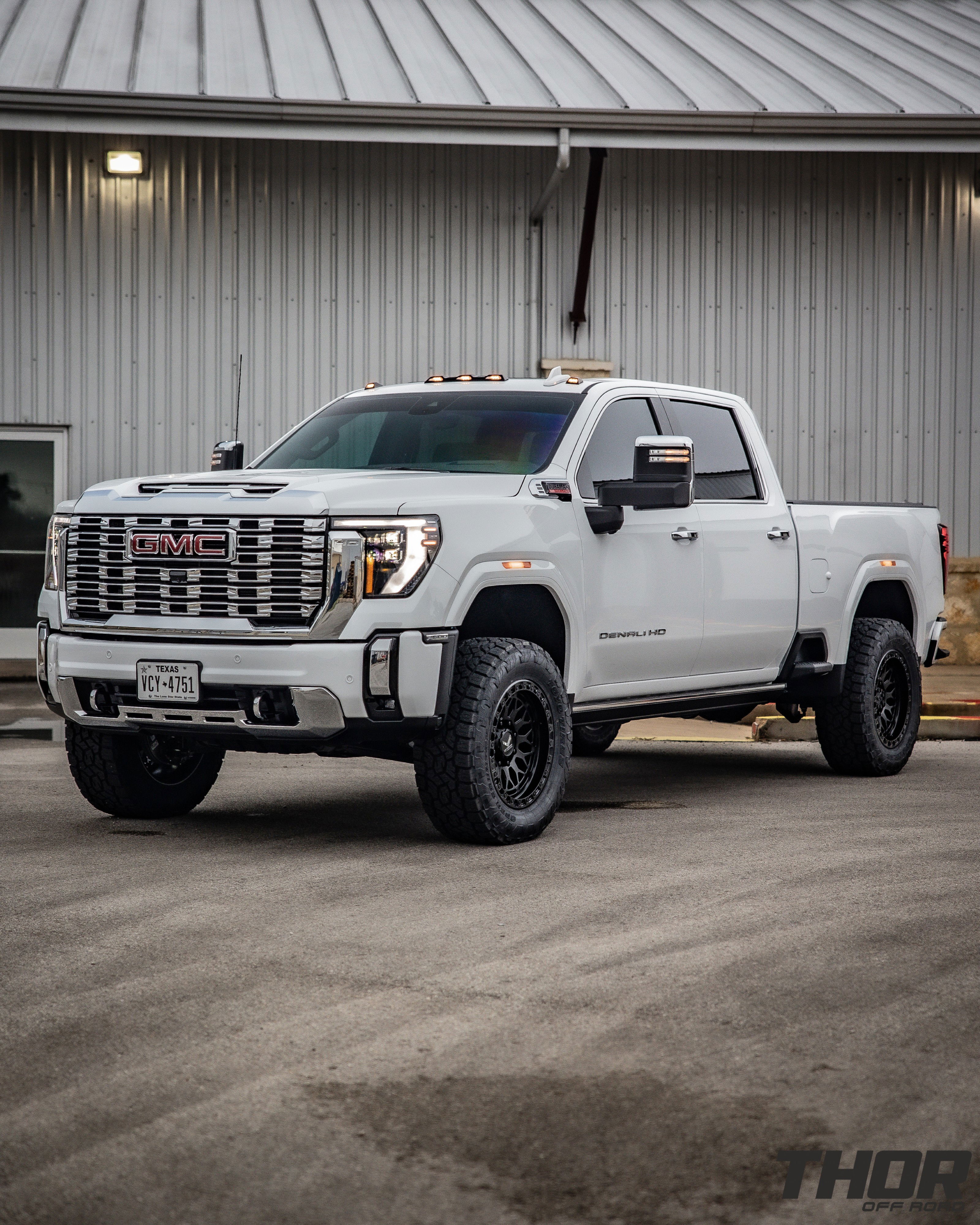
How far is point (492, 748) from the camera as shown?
22.4ft

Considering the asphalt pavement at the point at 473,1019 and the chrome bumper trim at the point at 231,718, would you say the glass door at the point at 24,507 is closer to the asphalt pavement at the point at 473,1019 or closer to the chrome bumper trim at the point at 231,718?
the asphalt pavement at the point at 473,1019

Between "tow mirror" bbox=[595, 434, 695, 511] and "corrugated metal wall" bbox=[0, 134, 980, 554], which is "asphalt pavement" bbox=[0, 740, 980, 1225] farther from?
"corrugated metal wall" bbox=[0, 134, 980, 554]

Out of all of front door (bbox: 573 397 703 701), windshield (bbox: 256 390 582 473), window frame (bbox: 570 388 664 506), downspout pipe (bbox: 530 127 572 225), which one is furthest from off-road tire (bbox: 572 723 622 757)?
downspout pipe (bbox: 530 127 572 225)

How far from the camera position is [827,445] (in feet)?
57.6

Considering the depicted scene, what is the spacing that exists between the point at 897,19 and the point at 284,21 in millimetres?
8196

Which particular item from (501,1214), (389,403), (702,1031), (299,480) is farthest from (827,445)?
(501,1214)

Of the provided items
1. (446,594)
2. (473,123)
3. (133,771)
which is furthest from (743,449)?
(473,123)

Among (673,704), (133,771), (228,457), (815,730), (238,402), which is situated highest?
(238,402)

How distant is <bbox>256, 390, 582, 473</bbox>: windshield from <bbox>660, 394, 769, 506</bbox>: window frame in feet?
2.41

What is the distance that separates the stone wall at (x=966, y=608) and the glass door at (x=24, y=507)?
972 cm

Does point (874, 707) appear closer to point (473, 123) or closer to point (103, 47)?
point (473, 123)

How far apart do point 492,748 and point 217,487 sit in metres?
1.63

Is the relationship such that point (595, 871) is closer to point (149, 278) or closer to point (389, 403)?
point (389, 403)

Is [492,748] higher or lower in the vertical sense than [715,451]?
lower
